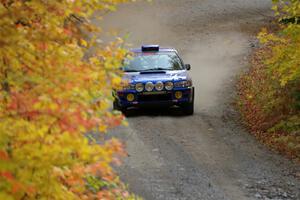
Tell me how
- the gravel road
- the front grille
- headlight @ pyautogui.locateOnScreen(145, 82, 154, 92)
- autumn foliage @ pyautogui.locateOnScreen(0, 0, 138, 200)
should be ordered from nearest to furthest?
autumn foliage @ pyautogui.locateOnScreen(0, 0, 138, 200)
the gravel road
headlight @ pyautogui.locateOnScreen(145, 82, 154, 92)
the front grille

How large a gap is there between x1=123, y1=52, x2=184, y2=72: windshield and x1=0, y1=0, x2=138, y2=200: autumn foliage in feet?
32.4

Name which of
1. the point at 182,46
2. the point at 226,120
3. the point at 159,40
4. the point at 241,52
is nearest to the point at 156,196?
the point at 226,120

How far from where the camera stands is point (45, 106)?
11.4ft

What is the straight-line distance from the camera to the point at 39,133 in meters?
3.52

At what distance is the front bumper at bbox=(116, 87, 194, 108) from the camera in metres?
14.0

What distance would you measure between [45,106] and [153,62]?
449 inches

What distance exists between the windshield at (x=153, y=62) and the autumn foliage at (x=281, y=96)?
2381mm

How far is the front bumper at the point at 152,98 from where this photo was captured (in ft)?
46.1

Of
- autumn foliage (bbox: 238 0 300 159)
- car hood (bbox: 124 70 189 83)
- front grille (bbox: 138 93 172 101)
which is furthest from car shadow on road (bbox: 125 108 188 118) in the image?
autumn foliage (bbox: 238 0 300 159)

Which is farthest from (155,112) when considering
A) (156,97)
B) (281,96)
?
(281,96)

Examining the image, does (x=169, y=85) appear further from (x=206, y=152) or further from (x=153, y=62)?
(x=206, y=152)

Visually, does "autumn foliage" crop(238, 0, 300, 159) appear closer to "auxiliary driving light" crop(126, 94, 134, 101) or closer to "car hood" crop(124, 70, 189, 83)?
"car hood" crop(124, 70, 189, 83)

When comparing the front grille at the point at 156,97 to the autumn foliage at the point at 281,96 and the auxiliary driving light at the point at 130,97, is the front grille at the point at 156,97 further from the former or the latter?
the autumn foliage at the point at 281,96

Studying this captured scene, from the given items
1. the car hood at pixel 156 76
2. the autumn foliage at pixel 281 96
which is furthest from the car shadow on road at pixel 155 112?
the autumn foliage at pixel 281 96
